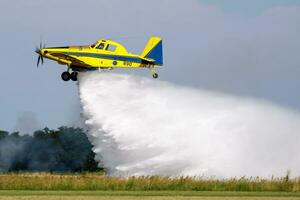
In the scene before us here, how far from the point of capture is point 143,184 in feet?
216

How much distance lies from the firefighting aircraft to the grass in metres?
9.37

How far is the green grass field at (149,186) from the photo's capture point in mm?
61094

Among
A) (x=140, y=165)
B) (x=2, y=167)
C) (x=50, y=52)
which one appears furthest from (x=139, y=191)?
(x=2, y=167)

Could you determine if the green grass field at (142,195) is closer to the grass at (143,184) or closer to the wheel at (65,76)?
the grass at (143,184)

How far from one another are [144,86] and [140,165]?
5.91 m

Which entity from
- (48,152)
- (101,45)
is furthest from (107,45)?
(48,152)

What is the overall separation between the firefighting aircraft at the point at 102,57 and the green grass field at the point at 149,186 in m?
9.13

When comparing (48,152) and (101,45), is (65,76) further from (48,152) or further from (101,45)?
(48,152)

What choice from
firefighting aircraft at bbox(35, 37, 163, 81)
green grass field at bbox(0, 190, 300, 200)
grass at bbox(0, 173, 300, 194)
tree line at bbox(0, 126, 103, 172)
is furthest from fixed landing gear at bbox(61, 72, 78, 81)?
tree line at bbox(0, 126, 103, 172)

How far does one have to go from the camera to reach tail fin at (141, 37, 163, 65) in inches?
2938

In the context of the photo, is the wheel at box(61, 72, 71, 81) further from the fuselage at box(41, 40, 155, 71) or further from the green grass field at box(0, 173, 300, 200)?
the green grass field at box(0, 173, 300, 200)

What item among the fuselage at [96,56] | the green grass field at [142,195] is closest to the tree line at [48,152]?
the fuselage at [96,56]

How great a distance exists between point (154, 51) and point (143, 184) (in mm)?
12585

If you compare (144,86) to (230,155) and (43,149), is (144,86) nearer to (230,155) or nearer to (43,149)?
(230,155)
